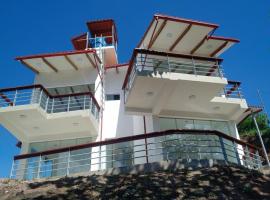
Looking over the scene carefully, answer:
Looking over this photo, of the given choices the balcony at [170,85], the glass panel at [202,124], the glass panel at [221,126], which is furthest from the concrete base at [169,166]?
the glass panel at [221,126]

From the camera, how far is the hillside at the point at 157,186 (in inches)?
296

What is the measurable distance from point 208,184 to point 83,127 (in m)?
8.89

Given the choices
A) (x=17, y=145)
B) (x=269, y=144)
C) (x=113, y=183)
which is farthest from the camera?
(x=269, y=144)

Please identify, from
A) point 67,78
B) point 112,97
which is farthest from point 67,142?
point 67,78

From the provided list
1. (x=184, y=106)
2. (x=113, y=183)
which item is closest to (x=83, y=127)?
(x=184, y=106)

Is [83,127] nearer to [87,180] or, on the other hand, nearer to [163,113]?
[163,113]

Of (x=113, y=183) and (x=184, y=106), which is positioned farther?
(x=184, y=106)

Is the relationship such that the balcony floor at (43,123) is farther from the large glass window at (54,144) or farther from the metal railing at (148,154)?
the metal railing at (148,154)

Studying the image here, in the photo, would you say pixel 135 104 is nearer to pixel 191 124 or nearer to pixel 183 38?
pixel 191 124

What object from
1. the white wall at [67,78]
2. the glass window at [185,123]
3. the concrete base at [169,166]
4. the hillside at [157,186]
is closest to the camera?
the hillside at [157,186]

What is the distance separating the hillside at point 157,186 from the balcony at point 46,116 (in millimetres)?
5089

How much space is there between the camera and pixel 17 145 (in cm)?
1700

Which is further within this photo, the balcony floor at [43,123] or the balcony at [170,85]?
the balcony floor at [43,123]

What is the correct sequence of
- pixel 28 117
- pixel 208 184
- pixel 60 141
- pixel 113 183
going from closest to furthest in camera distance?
pixel 208 184
pixel 113 183
pixel 28 117
pixel 60 141
